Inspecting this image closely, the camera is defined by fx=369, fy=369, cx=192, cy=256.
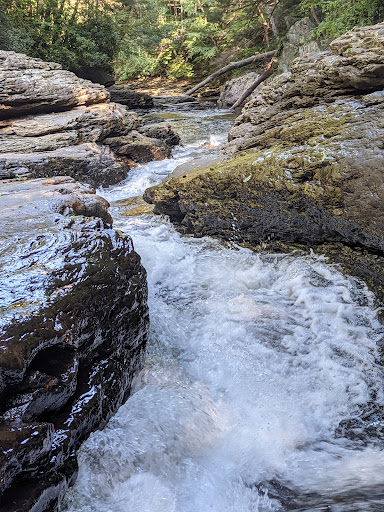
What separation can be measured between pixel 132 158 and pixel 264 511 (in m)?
8.78

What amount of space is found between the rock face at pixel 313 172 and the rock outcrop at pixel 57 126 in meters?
3.47

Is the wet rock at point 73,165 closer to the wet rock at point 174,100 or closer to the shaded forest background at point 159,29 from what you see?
the shaded forest background at point 159,29

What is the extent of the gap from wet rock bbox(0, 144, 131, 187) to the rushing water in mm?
4457

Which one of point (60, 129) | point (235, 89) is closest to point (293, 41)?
point (235, 89)

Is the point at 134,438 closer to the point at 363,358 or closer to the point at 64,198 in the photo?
the point at 363,358

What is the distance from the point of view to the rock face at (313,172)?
354 centimetres

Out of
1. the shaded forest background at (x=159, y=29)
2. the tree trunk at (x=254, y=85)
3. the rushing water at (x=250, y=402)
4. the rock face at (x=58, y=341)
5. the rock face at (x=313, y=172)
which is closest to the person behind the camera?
the rock face at (x=58, y=341)

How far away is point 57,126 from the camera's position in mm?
8773

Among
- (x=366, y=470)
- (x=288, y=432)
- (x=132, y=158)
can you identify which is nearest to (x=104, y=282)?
(x=288, y=432)

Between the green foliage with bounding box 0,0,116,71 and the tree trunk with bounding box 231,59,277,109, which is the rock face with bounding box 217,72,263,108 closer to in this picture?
the tree trunk with bounding box 231,59,277,109

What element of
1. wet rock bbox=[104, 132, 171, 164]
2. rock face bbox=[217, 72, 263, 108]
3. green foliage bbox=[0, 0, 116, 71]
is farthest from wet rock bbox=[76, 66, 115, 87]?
wet rock bbox=[104, 132, 171, 164]

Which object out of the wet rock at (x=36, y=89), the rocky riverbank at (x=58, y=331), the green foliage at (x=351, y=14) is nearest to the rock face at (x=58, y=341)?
the rocky riverbank at (x=58, y=331)

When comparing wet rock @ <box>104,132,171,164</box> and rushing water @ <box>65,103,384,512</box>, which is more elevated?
wet rock @ <box>104,132,171,164</box>

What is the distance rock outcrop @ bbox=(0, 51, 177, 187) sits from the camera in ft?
25.7
